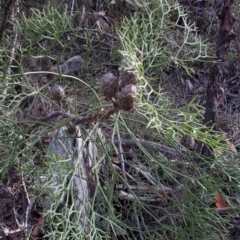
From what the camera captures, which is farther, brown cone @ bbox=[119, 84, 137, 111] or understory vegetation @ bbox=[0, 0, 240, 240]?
understory vegetation @ bbox=[0, 0, 240, 240]

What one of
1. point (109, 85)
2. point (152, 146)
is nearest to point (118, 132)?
point (152, 146)

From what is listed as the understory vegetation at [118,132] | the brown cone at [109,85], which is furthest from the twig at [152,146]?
the brown cone at [109,85]

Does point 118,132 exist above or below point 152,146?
above

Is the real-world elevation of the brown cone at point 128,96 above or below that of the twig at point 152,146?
above

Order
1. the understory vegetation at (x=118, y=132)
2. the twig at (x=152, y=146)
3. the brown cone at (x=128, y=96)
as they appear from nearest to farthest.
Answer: the brown cone at (x=128, y=96) → the understory vegetation at (x=118, y=132) → the twig at (x=152, y=146)

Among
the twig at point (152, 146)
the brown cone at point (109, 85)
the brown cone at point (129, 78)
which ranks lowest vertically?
the twig at point (152, 146)

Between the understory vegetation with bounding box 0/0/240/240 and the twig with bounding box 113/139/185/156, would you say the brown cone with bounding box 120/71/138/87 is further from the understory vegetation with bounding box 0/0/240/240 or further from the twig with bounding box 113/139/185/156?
the twig with bounding box 113/139/185/156

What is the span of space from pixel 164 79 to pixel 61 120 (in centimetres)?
134

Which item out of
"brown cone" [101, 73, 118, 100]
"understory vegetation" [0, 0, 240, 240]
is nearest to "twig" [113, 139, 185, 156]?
"understory vegetation" [0, 0, 240, 240]

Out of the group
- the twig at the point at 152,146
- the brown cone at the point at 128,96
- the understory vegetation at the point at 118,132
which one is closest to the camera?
the brown cone at the point at 128,96

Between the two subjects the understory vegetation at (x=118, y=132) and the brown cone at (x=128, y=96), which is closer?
the brown cone at (x=128, y=96)

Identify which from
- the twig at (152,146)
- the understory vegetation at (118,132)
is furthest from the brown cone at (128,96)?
the twig at (152,146)

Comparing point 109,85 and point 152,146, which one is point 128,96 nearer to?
point 109,85

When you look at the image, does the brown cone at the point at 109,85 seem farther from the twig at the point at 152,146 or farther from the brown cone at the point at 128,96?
the twig at the point at 152,146
